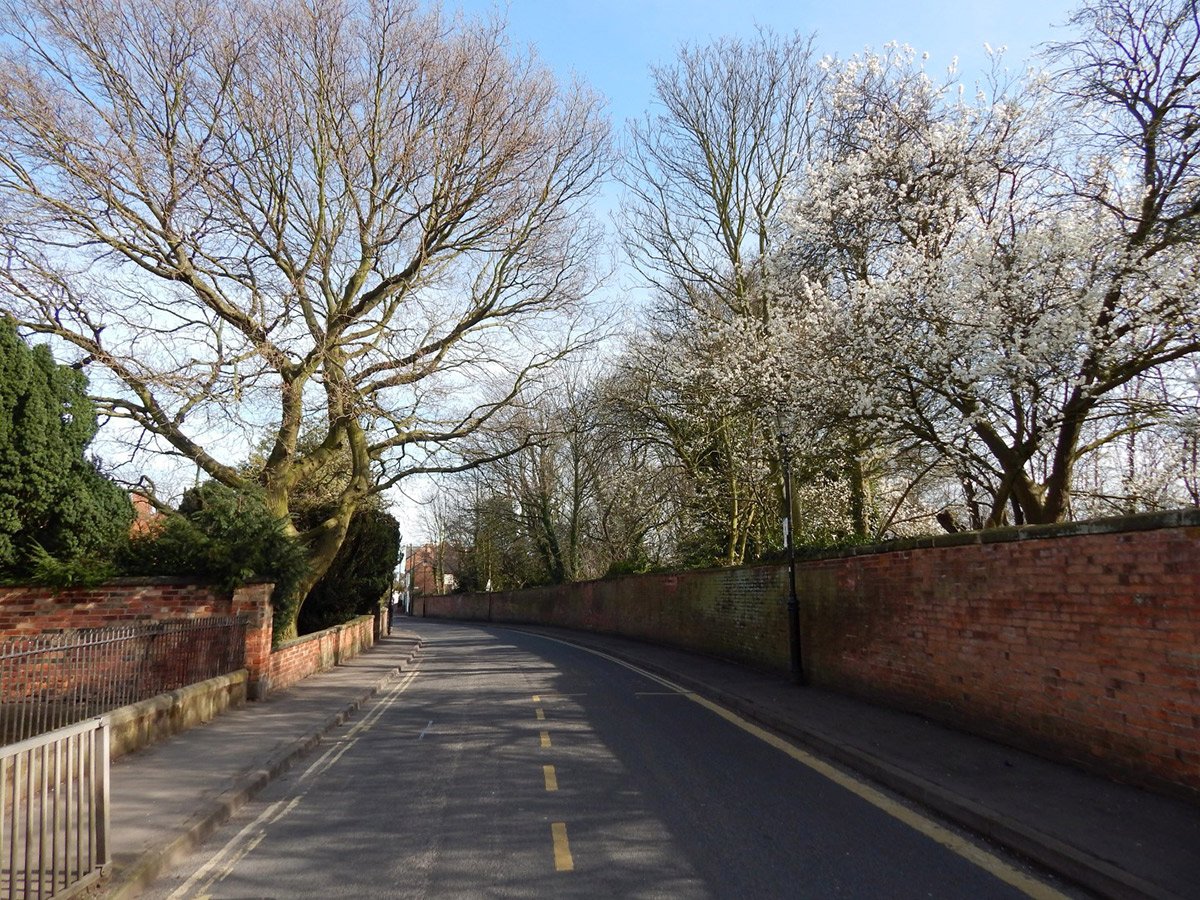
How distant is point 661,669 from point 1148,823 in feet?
41.3

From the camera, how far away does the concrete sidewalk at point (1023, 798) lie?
4969mm

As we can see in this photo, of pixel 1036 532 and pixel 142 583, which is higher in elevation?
pixel 1036 532

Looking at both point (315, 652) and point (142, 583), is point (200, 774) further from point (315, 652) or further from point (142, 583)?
point (315, 652)

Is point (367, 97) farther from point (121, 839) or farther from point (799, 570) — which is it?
point (121, 839)

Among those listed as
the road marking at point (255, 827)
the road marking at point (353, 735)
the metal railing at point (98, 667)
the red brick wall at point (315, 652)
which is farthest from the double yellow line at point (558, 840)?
the red brick wall at point (315, 652)

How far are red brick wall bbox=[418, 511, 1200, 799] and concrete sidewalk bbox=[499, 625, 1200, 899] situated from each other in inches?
11.2

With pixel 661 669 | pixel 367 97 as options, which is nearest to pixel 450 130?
pixel 367 97

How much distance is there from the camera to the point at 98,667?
32.0 ft

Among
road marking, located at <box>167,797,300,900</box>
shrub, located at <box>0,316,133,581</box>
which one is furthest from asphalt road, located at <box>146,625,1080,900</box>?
shrub, located at <box>0,316,133,581</box>

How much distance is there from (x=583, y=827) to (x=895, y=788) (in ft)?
9.18

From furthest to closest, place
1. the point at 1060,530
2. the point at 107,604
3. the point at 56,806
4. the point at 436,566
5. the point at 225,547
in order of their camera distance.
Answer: the point at 436,566 < the point at 225,547 < the point at 107,604 < the point at 1060,530 < the point at 56,806

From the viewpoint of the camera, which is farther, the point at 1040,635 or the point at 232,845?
the point at 1040,635

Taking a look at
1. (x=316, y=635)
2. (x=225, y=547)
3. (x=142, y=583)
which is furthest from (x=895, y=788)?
(x=316, y=635)

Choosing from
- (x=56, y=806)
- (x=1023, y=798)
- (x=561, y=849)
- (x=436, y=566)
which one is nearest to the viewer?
(x=56, y=806)
